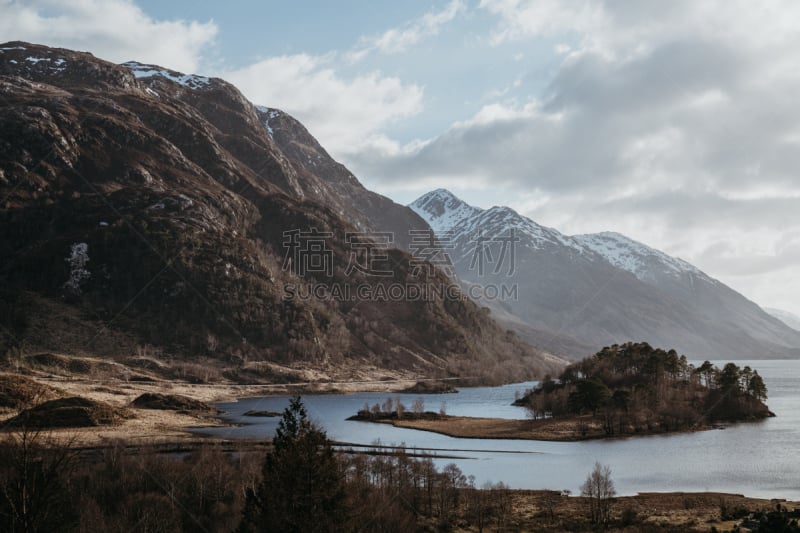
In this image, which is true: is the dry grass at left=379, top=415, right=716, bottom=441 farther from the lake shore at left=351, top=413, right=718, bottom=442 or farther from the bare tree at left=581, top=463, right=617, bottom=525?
the bare tree at left=581, top=463, right=617, bottom=525

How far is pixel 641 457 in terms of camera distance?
103188 millimetres

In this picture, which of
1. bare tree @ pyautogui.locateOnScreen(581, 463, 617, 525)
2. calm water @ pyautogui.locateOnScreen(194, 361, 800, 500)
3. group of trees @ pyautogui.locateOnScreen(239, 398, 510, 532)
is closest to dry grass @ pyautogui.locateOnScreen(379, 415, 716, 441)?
calm water @ pyautogui.locateOnScreen(194, 361, 800, 500)

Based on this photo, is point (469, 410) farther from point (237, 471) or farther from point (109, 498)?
point (109, 498)

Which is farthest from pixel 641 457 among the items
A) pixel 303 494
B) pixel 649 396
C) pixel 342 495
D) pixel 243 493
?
pixel 303 494

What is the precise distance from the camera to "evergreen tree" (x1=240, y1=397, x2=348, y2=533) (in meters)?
39.6

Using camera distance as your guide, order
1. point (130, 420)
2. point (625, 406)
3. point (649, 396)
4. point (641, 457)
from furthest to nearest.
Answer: point (649, 396), point (625, 406), point (130, 420), point (641, 457)

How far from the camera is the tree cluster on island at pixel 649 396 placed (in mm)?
138750

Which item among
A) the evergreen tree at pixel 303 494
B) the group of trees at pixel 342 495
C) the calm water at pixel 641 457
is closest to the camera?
the evergreen tree at pixel 303 494

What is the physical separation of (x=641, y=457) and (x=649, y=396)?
4869 centimetres

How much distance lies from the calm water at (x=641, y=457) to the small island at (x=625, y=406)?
609 centimetres

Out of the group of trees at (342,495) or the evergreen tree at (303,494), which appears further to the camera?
the group of trees at (342,495)

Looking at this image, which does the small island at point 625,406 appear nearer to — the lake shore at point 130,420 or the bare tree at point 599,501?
the lake shore at point 130,420

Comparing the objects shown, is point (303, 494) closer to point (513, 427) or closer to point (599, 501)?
point (599, 501)

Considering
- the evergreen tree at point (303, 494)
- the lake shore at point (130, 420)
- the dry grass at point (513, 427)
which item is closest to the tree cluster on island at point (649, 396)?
the dry grass at point (513, 427)
